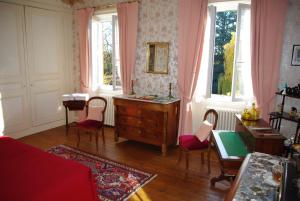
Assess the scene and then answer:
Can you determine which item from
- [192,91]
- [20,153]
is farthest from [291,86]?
[20,153]

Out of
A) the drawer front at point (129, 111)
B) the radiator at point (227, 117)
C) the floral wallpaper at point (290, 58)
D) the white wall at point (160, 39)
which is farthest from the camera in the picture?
the drawer front at point (129, 111)

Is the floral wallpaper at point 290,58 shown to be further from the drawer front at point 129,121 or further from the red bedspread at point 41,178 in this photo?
the red bedspread at point 41,178

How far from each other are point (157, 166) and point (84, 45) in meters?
3.10

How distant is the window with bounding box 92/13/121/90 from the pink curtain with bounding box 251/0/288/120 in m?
2.63

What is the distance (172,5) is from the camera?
3.96 m

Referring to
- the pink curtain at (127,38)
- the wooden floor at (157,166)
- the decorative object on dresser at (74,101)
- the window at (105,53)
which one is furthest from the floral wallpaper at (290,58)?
the decorative object on dresser at (74,101)

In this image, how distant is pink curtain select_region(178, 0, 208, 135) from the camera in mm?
3660

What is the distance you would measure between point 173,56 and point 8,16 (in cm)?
301

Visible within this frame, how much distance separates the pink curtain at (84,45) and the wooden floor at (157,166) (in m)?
1.12

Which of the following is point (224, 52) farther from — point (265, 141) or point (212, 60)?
point (265, 141)

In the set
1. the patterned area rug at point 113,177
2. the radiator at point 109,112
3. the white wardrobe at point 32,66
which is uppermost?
the white wardrobe at point 32,66

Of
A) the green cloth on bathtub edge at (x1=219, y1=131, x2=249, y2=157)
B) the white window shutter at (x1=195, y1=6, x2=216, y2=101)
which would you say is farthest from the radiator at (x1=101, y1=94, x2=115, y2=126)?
the green cloth on bathtub edge at (x1=219, y1=131, x2=249, y2=157)

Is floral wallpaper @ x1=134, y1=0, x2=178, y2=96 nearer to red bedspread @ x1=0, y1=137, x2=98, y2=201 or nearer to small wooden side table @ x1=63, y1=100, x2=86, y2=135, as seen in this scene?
small wooden side table @ x1=63, y1=100, x2=86, y2=135

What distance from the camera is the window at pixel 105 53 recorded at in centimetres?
480
